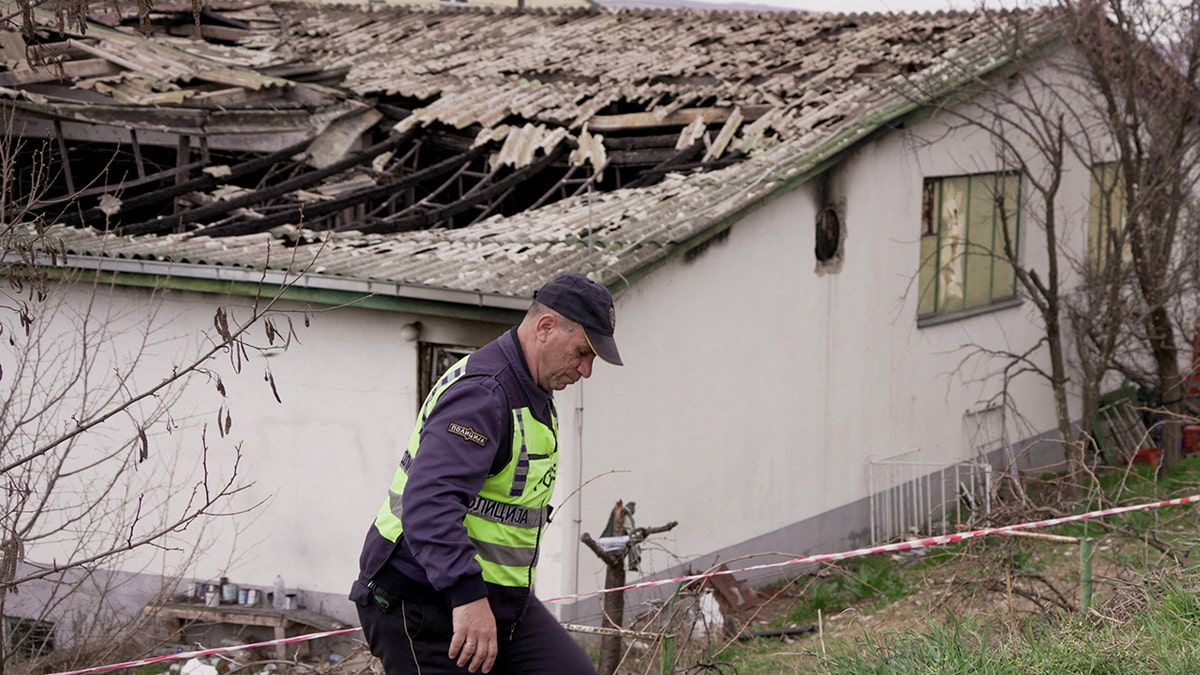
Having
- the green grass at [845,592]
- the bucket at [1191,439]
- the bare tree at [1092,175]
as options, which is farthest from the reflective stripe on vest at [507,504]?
the bucket at [1191,439]

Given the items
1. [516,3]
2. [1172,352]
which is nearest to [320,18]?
[516,3]

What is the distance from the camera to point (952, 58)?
38.8 ft

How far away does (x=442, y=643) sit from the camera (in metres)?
→ 3.76

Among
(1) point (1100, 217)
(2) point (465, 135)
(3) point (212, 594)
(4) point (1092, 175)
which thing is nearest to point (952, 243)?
(4) point (1092, 175)

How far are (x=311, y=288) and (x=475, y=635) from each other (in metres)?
5.47

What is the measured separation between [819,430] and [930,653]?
256 inches

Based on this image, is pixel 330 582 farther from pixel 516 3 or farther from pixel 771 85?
pixel 516 3

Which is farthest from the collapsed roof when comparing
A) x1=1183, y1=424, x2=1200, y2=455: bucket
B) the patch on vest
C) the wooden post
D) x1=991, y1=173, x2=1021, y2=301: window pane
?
x1=1183, y1=424, x2=1200, y2=455: bucket

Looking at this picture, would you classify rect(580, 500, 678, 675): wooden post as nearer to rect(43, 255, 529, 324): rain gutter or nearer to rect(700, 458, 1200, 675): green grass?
rect(700, 458, 1200, 675): green grass

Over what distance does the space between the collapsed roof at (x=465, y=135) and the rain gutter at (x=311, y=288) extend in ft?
0.15

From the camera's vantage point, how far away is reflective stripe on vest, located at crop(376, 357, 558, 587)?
3775mm

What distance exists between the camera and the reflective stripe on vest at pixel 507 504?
378 cm

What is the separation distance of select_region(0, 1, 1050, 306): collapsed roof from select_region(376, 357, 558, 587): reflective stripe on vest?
4233 millimetres

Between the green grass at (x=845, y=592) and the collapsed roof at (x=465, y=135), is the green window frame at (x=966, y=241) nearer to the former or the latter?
the collapsed roof at (x=465, y=135)
